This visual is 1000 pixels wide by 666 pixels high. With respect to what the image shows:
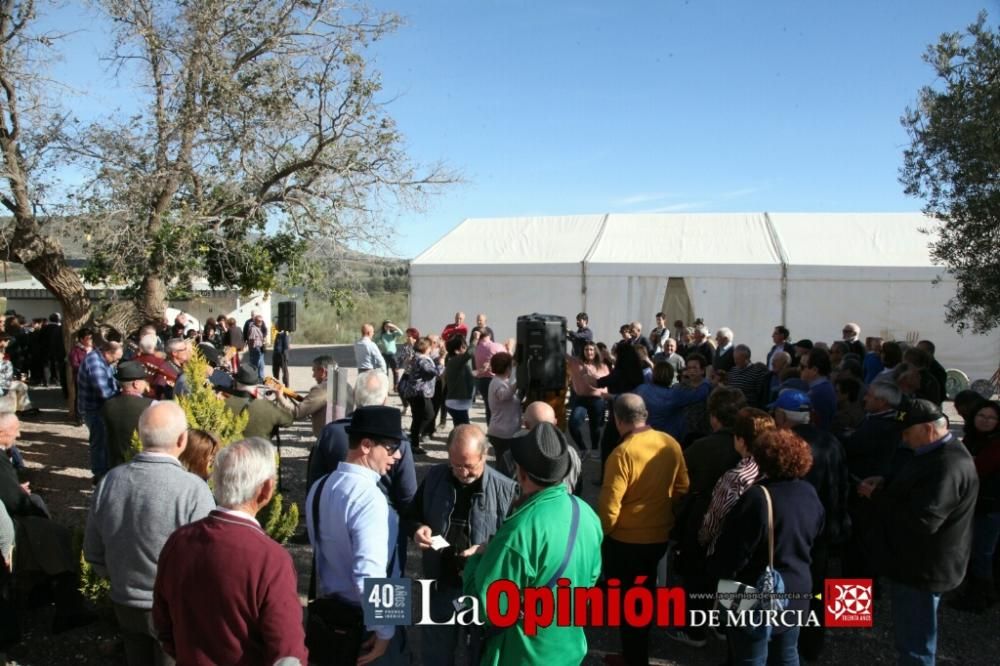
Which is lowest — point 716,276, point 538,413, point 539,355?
point 538,413

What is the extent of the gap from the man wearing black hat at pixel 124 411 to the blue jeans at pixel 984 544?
5644mm

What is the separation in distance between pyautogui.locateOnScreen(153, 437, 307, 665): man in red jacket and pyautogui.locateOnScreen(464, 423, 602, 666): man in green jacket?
1.89 ft

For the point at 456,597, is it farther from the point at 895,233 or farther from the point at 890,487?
the point at 895,233

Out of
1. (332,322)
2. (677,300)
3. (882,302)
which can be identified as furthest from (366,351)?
(332,322)

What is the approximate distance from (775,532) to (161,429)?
100 inches

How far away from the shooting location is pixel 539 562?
215 cm

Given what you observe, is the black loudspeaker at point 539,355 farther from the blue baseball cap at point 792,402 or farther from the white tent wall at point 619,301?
the white tent wall at point 619,301

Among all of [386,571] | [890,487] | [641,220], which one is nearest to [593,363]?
[890,487]

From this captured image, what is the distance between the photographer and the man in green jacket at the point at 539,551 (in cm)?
213

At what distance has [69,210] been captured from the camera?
9.05m

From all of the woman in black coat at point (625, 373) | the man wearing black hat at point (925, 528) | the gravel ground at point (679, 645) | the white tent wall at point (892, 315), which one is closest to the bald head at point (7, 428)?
the gravel ground at point (679, 645)

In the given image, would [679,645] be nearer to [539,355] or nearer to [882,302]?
[539,355]

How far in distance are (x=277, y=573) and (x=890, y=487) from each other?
2.92 m

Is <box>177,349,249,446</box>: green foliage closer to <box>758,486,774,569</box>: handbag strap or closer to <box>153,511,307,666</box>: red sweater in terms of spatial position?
<box>153,511,307,666</box>: red sweater
